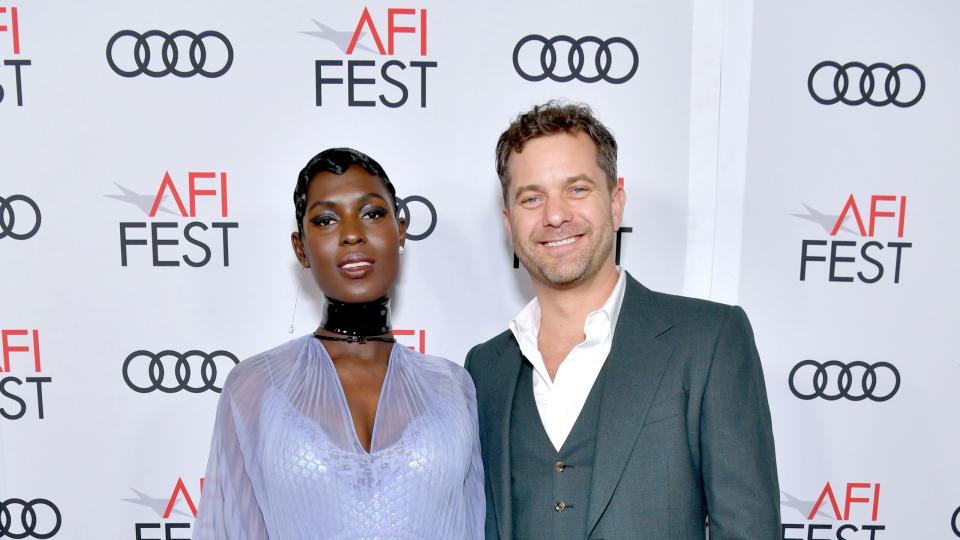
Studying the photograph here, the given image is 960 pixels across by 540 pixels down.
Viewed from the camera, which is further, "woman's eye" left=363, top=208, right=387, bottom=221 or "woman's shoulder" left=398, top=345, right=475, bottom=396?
"woman's shoulder" left=398, top=345, right=475, bottom=396

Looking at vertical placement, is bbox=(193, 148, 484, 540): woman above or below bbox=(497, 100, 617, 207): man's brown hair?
below

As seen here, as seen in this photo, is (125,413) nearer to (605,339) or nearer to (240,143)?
(240,143)

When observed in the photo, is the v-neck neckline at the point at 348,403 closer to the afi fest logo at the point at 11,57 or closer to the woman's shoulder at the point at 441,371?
the woman's shoulder at the point at 441,371

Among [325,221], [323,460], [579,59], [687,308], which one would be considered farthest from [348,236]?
[579,59]

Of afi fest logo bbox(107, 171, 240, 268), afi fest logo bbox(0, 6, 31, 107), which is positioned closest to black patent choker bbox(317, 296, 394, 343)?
afi fest logo bbox(107, 171, 240, 268)

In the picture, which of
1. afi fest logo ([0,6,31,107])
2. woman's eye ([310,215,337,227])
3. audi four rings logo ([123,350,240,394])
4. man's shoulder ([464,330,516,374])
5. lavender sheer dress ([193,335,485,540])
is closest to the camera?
lavender sheer dress ([193,335,485,540])

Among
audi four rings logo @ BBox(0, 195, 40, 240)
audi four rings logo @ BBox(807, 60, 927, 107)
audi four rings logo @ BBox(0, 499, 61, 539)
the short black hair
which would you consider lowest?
audi four rings logo @ BBox(0, 499, 61, 539)

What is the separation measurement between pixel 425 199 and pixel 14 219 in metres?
1.26

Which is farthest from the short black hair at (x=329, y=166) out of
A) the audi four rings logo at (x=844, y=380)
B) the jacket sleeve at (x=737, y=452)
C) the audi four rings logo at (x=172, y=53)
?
the audi four rings logo at (x=844, y=380)

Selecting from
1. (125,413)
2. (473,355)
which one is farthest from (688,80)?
(125,413)

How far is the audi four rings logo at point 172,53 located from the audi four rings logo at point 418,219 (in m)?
0.68

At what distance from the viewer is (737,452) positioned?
4.14ft

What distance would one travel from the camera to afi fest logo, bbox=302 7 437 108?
6.14 ft

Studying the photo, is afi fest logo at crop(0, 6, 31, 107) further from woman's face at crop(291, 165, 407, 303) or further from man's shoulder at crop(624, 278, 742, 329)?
man's shoulder at crop(624, 278, 742, 329)
